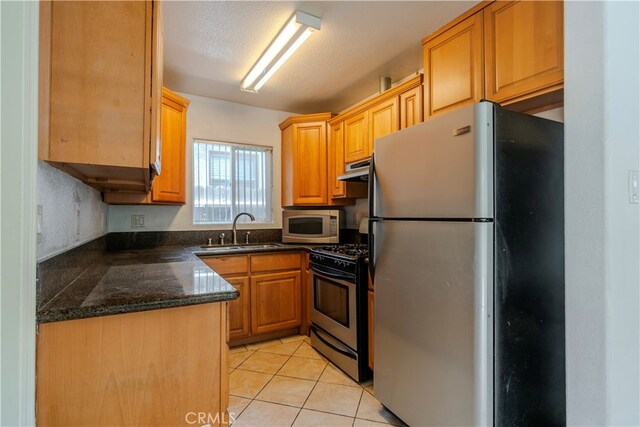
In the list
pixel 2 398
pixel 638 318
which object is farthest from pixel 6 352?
pixel 638 318

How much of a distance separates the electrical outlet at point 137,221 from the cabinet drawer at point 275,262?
1100mm

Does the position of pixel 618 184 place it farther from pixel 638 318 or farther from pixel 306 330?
pixel 306 330

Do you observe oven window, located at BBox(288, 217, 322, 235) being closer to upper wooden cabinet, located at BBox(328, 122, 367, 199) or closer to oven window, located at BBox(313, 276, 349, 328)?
upper wooden cabinet, located at BBox(328, 122, 367, 199)

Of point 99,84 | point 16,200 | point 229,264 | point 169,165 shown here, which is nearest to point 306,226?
point 229,264

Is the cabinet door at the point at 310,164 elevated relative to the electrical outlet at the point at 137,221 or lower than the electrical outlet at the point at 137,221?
elevated

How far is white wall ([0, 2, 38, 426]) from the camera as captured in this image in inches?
29.6

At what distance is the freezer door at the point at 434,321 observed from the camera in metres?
1.31

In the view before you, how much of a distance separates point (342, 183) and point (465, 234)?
182 centimetres

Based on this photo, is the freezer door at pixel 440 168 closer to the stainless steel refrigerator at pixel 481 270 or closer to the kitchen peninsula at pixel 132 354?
the stainless steel refrigerator at pixel 481 270

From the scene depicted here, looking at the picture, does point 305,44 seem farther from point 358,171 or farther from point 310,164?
point 310,164

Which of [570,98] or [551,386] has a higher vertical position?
[570,98]

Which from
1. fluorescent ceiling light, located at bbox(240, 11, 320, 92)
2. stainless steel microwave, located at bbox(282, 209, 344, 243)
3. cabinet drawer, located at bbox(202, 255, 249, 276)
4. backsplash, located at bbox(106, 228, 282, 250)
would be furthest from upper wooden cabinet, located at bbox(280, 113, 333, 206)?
cabinet drawer, located at bbox(202, 255, 249, 276)

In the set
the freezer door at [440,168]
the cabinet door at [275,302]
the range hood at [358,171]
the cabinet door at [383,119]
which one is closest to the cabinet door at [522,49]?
the freezer door at [440,168]

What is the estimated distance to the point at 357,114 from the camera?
2.88 meters
